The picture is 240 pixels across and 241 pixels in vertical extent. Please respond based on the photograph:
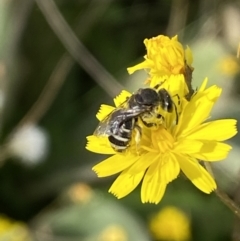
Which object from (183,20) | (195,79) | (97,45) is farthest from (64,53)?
(195,79)

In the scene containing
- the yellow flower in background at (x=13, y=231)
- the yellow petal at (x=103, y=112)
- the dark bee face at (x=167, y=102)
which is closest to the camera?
the dark bee face at (x=167, y=102)

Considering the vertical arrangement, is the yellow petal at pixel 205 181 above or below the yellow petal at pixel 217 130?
below

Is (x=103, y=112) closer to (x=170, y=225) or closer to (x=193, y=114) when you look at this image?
(x=193, y=114)

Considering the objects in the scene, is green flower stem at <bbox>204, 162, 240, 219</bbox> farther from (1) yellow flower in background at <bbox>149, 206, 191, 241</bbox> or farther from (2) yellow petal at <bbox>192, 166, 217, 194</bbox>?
(1) yellow flower in background at <bbox>149, 206, 191, 241</bbox>

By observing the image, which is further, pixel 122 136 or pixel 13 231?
pixel 13 231

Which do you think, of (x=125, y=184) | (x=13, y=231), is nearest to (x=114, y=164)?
(x=125, y=184)

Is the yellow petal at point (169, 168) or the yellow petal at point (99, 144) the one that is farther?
the yellow petal at point (99, 144)

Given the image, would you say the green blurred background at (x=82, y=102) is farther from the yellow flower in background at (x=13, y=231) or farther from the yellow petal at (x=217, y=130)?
the yellow petal at (x=217, y=130)

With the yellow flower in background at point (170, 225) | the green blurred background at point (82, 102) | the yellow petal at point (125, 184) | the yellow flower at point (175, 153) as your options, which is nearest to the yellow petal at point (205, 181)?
the yellow flower at point (175, 153)

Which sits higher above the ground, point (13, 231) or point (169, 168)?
point (169, 168)
